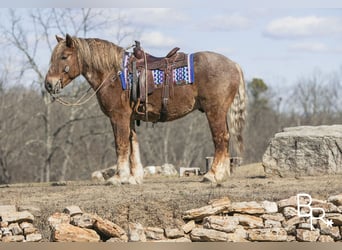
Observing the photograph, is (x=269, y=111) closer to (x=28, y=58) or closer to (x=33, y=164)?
(x=33, y=164)

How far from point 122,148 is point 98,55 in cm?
138

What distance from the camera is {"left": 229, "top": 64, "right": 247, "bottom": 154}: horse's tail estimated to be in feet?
37.5

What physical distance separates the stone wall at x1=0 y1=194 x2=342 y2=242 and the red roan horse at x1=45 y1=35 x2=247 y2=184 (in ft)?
6.58

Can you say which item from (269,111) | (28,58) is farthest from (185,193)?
(269,111)

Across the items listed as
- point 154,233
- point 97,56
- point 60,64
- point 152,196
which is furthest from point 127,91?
A: point 154,233

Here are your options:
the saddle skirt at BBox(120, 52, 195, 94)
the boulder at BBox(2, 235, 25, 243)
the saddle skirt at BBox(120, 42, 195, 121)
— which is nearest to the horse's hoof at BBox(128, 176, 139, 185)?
the saddle skirt at BBox(120, 42, 195, 121)

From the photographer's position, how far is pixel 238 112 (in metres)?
11.5

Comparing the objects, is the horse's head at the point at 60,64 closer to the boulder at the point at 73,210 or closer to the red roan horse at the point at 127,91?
the red roan horse at the point at 127,91

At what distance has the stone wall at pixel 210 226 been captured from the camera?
28.8ft

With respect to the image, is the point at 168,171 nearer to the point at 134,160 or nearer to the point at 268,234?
the point at 134,160

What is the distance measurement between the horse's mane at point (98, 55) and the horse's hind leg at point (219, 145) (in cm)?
154

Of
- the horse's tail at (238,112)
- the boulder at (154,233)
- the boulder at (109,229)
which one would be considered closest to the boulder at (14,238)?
the boulder at (109,229)

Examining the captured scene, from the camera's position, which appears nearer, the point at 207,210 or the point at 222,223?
the point at 222,223

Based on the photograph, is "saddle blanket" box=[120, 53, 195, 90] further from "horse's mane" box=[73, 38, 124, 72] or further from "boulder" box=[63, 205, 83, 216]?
"boulder" box=[63, 205, 83, 216]
